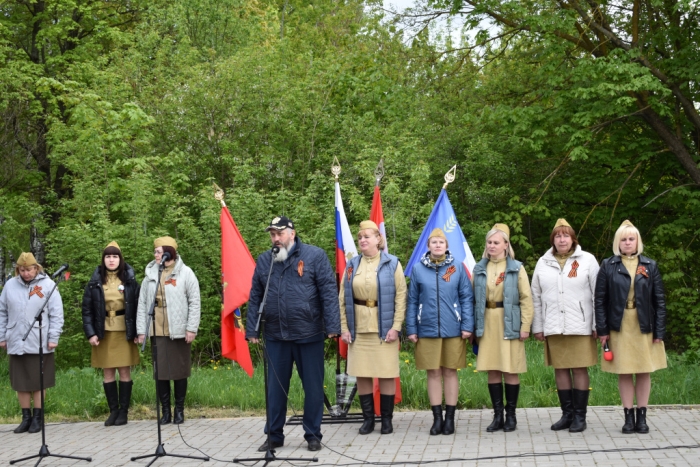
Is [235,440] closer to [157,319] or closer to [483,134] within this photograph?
[157,319]

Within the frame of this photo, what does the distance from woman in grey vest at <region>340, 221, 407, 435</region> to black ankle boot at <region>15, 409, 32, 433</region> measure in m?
3.64

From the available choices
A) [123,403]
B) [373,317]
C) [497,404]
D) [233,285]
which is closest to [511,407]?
[497,404]

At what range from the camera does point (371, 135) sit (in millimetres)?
16172

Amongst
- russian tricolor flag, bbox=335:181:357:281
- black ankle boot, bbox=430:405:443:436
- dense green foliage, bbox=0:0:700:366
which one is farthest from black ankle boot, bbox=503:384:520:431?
dense green foliage, bbox=0:0:700:366

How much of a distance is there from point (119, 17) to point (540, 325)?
19085 mm

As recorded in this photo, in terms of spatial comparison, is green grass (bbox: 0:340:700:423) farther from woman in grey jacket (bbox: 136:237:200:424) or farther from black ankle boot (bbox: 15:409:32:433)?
woman in grey jacket (bbox: 136:237:200:424)

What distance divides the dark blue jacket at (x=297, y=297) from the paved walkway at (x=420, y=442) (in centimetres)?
109

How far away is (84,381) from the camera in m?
10.7

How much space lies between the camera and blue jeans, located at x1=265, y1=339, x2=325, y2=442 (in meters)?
7.29

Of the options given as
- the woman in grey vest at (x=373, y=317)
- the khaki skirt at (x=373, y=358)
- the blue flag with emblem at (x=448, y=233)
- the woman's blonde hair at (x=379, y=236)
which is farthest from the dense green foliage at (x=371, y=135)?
the khaki skirt at (x=373, y=358)

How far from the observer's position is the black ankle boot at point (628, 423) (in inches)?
292

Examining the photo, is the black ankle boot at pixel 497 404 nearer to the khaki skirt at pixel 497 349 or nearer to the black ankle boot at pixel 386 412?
the khaki skirt at pixel 497 349

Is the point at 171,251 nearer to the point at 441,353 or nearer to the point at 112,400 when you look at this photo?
the point at 112,400

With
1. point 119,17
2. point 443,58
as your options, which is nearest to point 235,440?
point 443,58
